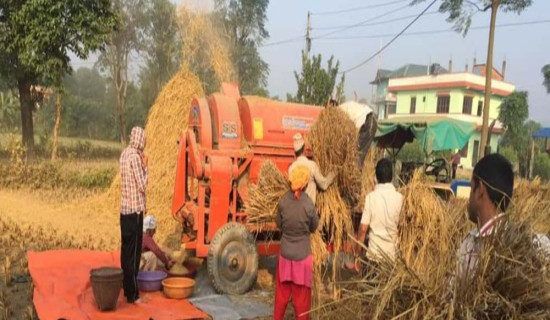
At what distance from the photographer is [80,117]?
1587 inches

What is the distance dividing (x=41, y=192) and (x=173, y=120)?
420 centimetres

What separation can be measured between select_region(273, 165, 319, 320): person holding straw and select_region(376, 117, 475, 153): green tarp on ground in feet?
28.2

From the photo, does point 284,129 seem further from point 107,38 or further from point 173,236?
point 107,38

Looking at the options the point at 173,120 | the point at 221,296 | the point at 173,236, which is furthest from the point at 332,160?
the point at 173,120

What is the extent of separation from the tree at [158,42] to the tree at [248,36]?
3900 mm

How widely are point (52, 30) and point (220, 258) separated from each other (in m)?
9.99

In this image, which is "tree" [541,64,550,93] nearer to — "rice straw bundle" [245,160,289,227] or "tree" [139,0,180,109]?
"tree" [139,0,180,109]

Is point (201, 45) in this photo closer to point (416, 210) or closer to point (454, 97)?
point (416, 210)

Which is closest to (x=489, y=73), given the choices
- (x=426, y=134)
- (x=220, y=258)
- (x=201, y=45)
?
(x=426, y=134)

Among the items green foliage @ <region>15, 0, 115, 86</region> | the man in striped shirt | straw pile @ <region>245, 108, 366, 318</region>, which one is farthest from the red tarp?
green foliage @ <region>15, 0, 115, 86</region>

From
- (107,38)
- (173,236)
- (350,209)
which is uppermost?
(107,38)

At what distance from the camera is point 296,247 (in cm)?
408

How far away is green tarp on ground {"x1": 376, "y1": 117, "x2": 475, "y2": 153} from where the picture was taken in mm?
12094

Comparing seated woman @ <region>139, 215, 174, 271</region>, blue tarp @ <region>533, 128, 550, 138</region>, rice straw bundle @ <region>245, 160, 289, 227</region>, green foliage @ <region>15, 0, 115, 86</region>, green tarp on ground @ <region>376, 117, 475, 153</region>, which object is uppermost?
green foliage @ <region>15, 0, 115, 86</region>
